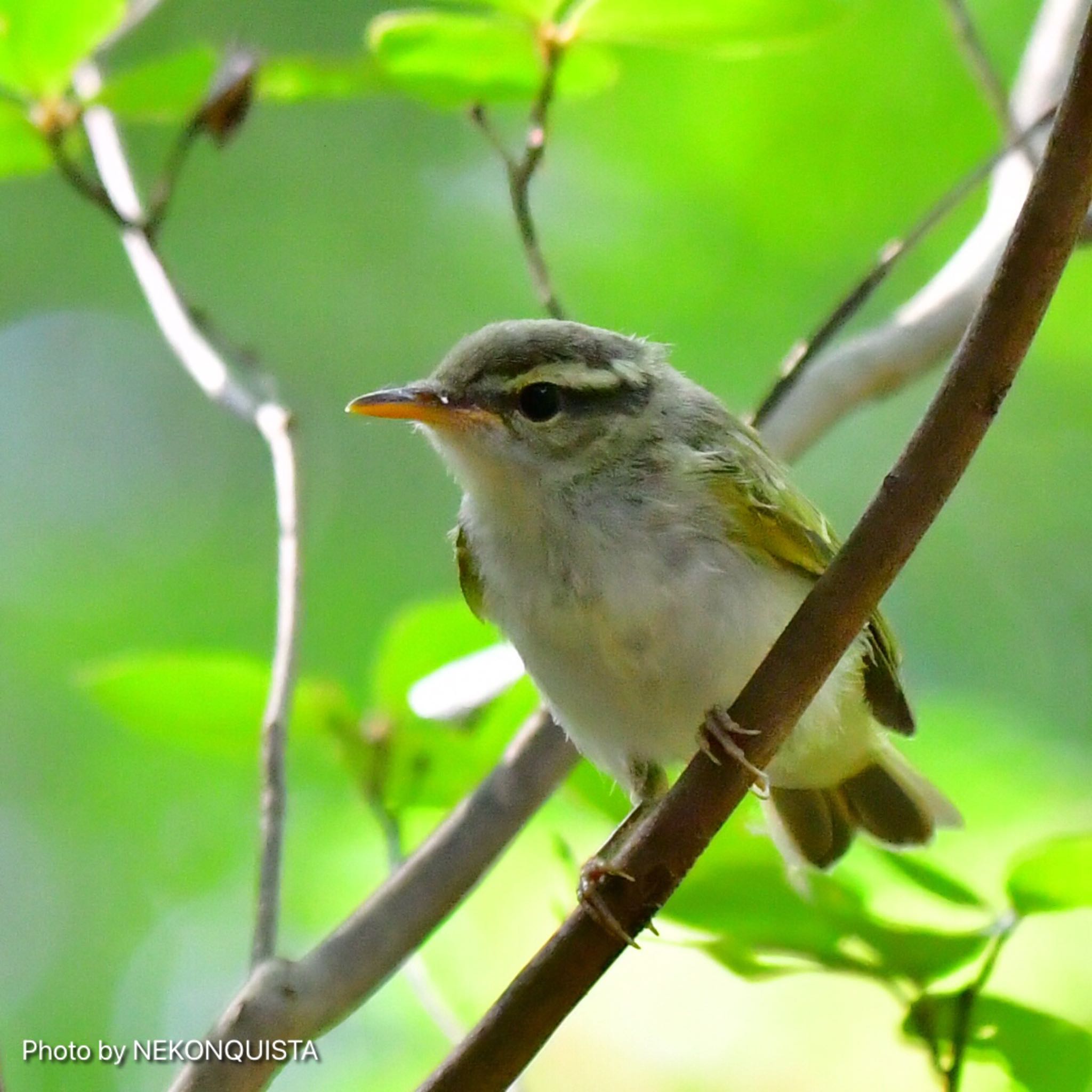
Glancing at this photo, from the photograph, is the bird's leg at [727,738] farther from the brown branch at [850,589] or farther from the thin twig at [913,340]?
the thin twig at [913,340]

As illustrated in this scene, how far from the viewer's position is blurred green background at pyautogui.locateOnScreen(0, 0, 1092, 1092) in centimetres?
338

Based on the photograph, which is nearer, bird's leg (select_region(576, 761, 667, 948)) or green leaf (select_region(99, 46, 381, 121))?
bird's leg (select_region(576, 761, 667, 948))

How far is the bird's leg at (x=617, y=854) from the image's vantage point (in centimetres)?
160

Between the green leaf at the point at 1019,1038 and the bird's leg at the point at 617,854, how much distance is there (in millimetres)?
337

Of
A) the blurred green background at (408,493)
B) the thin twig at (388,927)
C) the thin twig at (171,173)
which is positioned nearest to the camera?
the thin twig at (388,927)

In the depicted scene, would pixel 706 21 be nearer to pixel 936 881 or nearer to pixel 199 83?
pixel 199 83

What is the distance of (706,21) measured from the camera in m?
2.18

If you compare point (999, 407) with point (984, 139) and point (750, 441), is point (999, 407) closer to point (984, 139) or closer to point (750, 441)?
point (750, 441)

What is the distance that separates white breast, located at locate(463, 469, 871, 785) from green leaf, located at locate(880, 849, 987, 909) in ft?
1.49

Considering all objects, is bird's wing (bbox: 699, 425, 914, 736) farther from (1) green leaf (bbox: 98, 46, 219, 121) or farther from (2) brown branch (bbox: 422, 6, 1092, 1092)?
(1) green leaf (bbox: 98, 46, 219, 121)

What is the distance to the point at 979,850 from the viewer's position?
3.10 m

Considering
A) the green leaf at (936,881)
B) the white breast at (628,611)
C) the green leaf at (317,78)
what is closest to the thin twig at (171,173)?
the green leaf at (317,78)

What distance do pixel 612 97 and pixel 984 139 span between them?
4.43 ft

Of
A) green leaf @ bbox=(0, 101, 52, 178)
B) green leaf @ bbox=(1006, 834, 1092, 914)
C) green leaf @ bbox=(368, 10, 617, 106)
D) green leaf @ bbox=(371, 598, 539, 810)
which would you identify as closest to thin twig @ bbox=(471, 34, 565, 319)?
green leaf @ bbox=(368, 10, 617, 106)
